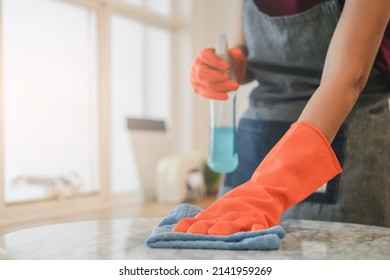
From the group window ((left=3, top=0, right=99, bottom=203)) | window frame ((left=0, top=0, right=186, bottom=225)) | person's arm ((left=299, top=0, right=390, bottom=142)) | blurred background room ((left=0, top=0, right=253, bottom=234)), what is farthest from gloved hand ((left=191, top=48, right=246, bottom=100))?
window ((left=3, top=0, right=99, bottom=203))

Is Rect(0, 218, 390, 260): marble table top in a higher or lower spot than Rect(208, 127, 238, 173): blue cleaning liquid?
lower

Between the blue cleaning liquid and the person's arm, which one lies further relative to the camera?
the blue cleaning liquid

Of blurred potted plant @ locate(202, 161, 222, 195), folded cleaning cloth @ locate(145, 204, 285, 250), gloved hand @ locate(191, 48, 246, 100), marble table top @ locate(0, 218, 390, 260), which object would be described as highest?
gloved hand @ locate(191, 48, 246, 100)

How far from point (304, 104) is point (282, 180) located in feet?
0.90

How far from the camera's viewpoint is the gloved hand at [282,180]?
0.51 metres

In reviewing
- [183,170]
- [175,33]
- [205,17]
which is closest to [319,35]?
[205,17]

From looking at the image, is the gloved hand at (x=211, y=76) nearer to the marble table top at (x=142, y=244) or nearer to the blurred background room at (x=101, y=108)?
the marble table top at (x=142, y=244)

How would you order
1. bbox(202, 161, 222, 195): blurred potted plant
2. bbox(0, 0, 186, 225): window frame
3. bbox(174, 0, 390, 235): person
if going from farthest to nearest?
1. bbox(202, 161, 222, 195): blurred potted plant
2. bbox(0, 0, 186, 225): window frame
3. bbox(174, 0, 390, 235): person

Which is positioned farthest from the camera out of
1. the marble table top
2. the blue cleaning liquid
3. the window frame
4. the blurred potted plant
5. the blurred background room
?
the blurred potted plant

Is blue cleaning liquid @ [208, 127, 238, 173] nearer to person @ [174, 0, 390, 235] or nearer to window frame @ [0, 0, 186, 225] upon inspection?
person @ [174, 0, 390, 235]

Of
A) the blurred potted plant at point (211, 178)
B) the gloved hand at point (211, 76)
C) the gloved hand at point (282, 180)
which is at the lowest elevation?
the blurred potted plant at point (211, 178)

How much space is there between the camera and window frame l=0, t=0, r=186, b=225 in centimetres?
136

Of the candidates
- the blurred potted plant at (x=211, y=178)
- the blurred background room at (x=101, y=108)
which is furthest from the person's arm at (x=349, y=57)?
the blurred potted plant at (x=211, y=178)
